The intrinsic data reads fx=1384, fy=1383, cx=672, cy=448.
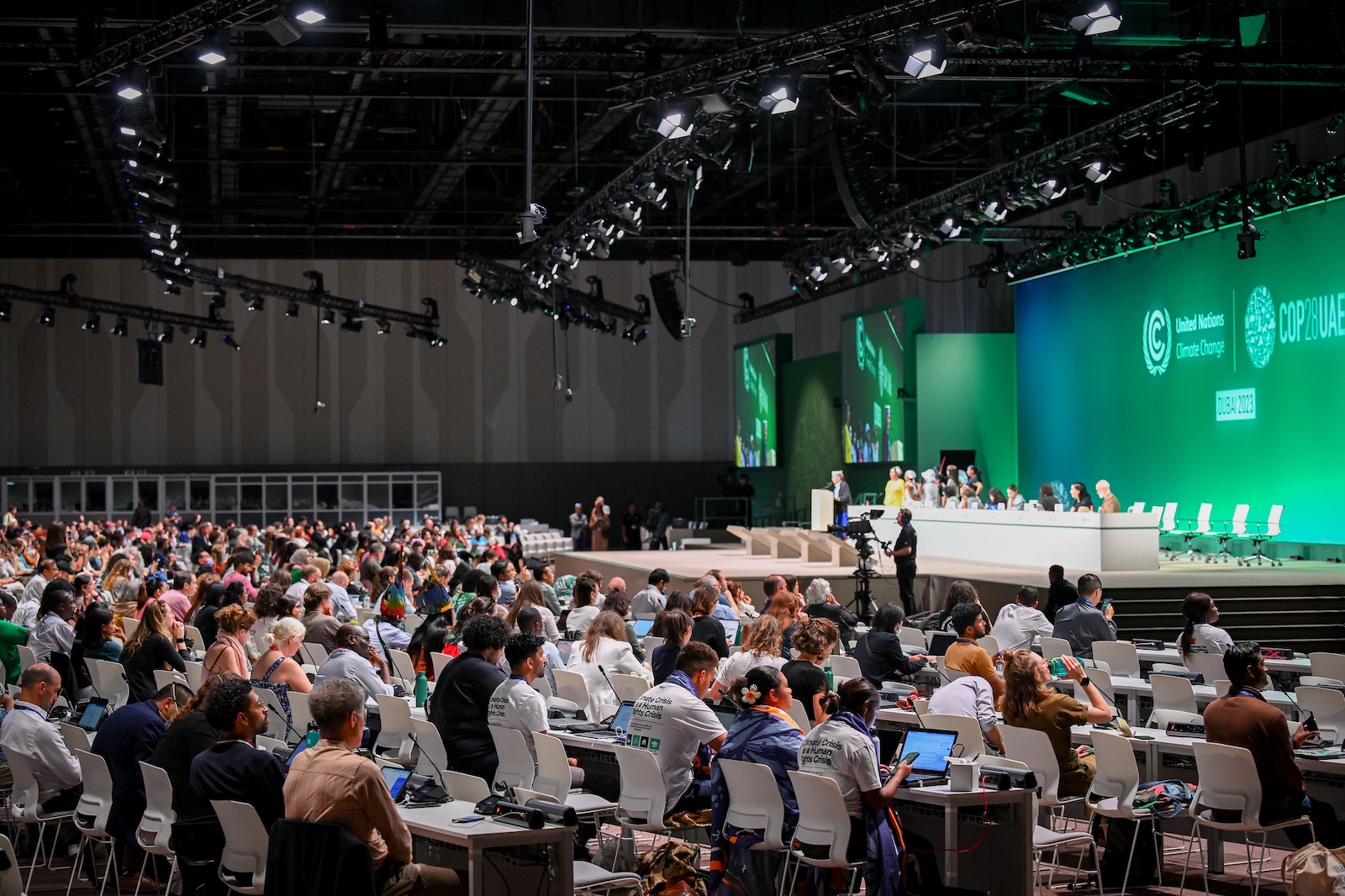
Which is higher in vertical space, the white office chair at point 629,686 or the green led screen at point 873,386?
the green led screen at point 873,386

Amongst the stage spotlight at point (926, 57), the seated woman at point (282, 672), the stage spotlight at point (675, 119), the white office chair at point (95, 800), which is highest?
the stage spotlight at point (926, 57)

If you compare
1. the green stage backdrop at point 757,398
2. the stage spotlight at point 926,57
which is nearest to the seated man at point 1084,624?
the stage spotlight at point 926,57

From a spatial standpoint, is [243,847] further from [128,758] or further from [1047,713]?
[1047,713]

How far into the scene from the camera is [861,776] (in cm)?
539

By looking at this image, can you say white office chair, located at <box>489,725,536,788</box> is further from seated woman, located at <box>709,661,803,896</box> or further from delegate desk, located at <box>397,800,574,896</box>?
delegate desk, located at <box>397,800,574,896</box>

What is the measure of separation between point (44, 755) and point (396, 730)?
1.77 metres

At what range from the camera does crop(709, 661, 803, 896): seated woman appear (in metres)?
5.77

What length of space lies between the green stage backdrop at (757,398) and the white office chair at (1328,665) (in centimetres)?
2079

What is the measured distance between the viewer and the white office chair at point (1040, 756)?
21.0 feet

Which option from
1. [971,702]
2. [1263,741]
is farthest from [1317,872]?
[971,702]

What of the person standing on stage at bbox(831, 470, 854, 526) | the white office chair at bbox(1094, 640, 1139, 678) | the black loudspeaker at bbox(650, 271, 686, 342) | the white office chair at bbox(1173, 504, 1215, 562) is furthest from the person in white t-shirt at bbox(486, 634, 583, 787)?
the black loudspeaker at bbox(650, 271, 686, 342)

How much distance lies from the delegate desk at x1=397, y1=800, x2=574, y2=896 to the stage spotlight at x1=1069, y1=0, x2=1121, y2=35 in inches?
312

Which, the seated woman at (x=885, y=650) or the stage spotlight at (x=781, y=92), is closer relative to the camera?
the seated woman at (x=885, y=650)

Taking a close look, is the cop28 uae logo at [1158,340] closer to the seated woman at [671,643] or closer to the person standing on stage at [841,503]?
the person standing on stage at [841,503]
